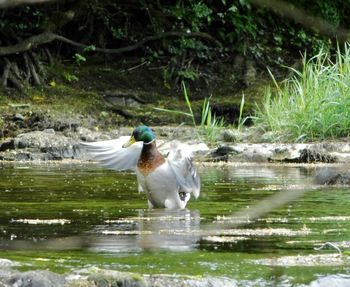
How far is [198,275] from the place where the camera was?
4.23 metres

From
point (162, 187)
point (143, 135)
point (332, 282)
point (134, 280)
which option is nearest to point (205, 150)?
point (143, 135)

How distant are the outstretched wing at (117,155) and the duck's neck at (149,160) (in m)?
0.42

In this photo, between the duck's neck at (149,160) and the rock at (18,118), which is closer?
the duck's neck at (149,160)

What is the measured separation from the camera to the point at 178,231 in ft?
19.5

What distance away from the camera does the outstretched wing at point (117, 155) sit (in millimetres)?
8105

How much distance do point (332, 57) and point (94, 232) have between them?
13394mm

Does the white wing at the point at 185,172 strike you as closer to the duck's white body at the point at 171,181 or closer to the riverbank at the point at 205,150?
the duck's white body at the point at 171,181

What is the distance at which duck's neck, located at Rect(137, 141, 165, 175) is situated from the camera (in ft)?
24.8

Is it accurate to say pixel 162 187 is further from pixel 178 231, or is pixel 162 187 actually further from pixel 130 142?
pixel 178 231

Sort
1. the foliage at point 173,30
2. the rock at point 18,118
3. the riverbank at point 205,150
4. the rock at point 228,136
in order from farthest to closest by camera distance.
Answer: the foliage at point 173,30 < the rock at point 18,118 < the rock at point 228,136 < the riverbank at point 205,150

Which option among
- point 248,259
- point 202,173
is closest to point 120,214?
point 248,259

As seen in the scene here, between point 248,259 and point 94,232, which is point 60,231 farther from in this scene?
point 248,259

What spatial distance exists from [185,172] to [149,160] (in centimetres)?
29

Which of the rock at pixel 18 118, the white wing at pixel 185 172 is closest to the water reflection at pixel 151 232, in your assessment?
the white wing at pixel 185 172
